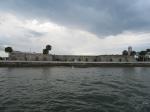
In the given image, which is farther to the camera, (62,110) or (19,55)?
(19,55)

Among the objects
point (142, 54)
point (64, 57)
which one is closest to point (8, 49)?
point (64, 57)

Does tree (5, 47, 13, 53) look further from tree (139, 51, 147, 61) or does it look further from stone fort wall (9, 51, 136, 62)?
tree (139, 51, 147, 61)

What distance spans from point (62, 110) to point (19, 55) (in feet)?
337

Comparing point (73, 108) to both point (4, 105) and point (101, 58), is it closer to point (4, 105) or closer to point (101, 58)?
point (4, 105)

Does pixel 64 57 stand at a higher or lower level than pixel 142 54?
lower

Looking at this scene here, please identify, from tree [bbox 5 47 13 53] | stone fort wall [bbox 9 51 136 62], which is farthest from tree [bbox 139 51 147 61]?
tree [bbox 5 47 13 53]

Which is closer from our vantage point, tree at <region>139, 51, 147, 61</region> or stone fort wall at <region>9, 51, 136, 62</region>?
stone fort wall at <region>9, 51, 136, 62</region>

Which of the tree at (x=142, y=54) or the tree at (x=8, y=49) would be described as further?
the tree at (x=142, y=54)

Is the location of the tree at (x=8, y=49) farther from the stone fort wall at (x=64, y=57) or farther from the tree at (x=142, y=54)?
the tree at (x=142, y=54)

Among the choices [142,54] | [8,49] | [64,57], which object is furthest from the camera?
[142,54]

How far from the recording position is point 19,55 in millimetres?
110812

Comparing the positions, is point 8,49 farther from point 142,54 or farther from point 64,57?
point 142,54

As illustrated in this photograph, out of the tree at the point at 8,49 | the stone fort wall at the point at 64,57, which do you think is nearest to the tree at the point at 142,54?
the stone fort wall at the point at 64,57

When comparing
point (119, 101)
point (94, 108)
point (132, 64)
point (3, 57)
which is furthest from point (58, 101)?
point (3, 57)
